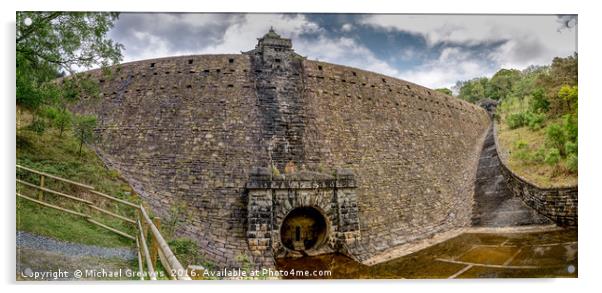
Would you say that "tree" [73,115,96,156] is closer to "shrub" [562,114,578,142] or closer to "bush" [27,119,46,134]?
"bush" [27,119,46,134]

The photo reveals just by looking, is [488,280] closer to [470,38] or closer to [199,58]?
[470,38]

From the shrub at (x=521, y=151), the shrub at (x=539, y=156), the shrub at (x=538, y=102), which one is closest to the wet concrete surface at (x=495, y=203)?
the shrub at (x=521, y=151)

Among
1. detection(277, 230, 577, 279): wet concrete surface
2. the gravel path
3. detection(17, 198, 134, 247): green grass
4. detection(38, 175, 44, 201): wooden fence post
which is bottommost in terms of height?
detection(277, 230, 577, 279): wet concrete surface

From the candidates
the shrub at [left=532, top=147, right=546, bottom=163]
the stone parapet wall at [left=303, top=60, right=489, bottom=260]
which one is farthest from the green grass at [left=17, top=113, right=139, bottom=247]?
the shrub at [left=532, top=147, right=546, bottom=163]

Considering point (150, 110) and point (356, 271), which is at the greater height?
point (150, 110)

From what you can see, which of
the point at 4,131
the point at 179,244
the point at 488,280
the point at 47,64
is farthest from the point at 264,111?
the point at 488,280

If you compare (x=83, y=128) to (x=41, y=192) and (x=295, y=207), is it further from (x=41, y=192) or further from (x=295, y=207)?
(x=295, y=207)

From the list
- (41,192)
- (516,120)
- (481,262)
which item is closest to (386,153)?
(481,262)
